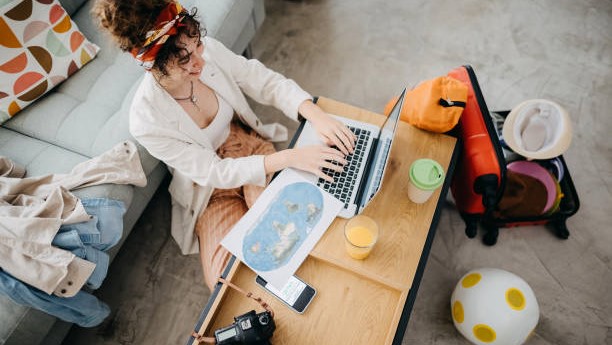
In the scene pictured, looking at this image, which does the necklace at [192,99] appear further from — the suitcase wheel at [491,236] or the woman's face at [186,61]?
the suitcase wheel at [491,236]

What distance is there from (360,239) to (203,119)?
2.45ft

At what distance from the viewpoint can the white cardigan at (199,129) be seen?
1185mm

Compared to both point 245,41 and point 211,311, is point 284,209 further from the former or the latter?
point 245,41

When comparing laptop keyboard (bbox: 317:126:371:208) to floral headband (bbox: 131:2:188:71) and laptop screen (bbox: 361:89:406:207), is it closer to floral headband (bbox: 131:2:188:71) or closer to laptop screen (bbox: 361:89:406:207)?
laptop screen (bbox: 361:89:406:207)

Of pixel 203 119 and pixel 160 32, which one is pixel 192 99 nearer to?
pixel 203 119

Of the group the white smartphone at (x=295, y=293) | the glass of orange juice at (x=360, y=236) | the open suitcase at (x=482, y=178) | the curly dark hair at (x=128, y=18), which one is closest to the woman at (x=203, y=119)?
the curly dark hair at (x=128, y=18)

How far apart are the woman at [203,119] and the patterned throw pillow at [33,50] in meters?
0.69

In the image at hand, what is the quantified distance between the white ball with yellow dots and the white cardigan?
0.90 meters

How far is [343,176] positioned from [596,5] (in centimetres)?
237

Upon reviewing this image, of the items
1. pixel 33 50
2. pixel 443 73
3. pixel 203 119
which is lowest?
pixel 443 73

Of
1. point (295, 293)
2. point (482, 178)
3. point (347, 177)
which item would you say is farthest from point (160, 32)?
point (482, 178)

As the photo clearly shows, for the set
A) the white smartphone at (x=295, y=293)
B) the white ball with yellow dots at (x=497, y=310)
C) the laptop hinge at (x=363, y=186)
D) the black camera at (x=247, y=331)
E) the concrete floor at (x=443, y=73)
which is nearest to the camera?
the black camera at (x=247, y=331)

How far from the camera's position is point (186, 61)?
105 cm

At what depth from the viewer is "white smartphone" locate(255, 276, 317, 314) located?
100cm
